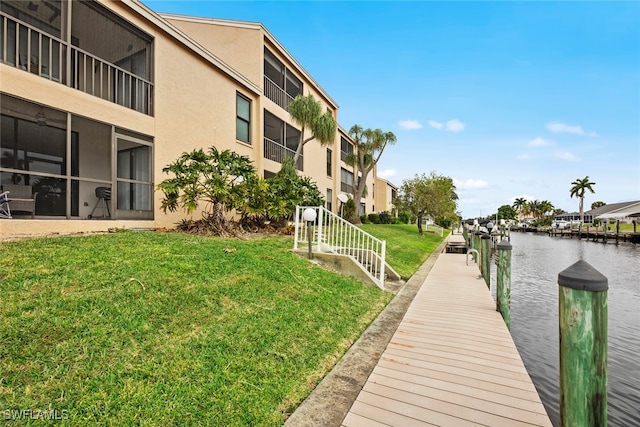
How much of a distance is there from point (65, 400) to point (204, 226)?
6.89 m

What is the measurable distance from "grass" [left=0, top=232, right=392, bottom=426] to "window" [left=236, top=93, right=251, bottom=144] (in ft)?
28.2

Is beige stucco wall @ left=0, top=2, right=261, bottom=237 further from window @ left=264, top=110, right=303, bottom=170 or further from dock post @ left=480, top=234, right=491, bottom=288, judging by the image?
dock post @ left=480, top=234, right=491, bottom=288

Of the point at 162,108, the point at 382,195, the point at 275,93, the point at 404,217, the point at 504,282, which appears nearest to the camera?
the point at 504,282

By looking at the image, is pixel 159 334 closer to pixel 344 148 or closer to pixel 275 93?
pixel 275 93

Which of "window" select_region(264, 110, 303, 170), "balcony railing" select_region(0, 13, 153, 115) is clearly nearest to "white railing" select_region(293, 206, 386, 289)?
"balcony railing" select_region(0, 13, 153, 115)

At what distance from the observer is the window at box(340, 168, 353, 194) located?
2673 centimetres

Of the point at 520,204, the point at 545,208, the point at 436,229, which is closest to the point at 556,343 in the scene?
the point at 436,229

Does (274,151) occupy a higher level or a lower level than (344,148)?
lower

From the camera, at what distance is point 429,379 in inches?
127

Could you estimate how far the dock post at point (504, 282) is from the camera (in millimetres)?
5423

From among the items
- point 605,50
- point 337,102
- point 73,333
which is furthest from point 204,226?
point 605,50

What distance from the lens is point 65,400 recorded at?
7.25 feet

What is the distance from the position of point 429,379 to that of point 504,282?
321cm

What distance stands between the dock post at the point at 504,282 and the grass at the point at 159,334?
237cm
